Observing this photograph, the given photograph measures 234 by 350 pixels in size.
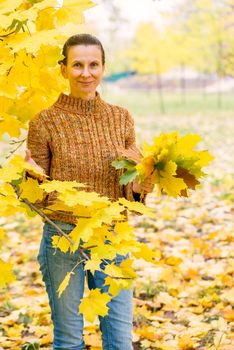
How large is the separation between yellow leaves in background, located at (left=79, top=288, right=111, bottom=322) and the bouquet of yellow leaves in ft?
1.16

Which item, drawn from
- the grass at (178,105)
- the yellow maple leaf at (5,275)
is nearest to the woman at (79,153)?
the yellow maple leaf at (5,275)

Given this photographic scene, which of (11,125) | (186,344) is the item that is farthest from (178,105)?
(11,125)

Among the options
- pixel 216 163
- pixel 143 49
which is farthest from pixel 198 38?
pixel 216 163

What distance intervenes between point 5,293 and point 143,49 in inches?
1017

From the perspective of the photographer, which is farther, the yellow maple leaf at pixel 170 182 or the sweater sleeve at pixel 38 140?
the sweater sleeve at pixel 38 140

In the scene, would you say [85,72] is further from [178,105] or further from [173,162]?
[178,105]

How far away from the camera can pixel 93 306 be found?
4.72ft

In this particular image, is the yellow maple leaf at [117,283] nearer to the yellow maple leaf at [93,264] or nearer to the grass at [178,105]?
the yellow maple leaf at [93,264]

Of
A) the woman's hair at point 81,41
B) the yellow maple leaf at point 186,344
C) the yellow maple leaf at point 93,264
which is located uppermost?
the woman's hair at point 81,41

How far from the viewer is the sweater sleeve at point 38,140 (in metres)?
1.87

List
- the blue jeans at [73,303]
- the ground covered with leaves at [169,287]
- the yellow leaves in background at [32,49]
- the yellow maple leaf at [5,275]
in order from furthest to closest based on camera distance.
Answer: the ground covered with leaves at [169,287], the blue jeans at [73,303], the yellow maple leaf at [5,275], the yellow leaves in background at [32,49]

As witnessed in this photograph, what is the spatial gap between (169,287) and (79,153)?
1.76 meters

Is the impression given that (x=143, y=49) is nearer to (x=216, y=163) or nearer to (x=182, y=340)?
(x=216, y=163)

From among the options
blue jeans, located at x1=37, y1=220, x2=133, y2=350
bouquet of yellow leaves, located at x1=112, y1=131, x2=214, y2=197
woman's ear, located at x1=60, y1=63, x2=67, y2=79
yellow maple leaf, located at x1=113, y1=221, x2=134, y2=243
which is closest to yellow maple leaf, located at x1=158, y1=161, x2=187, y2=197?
bouquet of yellow leaves, located at x1=112, y1=131, x2=214, y2=197
